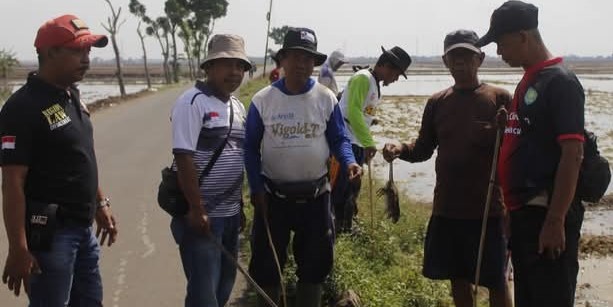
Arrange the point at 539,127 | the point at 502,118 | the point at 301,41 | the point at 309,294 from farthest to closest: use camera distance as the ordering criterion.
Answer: the point at 309,294, the point at 301,41, the point at 502,118, the point at 539,127

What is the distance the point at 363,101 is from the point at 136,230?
291 centimetres

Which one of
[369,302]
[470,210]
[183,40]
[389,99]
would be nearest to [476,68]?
[470,210]

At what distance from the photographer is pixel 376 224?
593 cm

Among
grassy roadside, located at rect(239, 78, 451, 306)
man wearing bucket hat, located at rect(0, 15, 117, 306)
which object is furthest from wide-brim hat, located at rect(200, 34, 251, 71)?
grassy roadside, located at rect(239, 78, 451, 306)

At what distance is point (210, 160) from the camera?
3189 mm

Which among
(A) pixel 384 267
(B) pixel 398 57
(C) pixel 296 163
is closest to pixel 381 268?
(A) pixel 384 267

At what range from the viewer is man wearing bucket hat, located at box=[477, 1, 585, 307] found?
2803 mm

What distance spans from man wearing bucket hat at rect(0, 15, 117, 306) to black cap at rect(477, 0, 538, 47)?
194 centimetres

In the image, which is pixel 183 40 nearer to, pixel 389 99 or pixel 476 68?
pixel 389 99

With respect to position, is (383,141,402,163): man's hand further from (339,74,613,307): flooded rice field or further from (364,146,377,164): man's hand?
(339,74,613,307): flooded rice field

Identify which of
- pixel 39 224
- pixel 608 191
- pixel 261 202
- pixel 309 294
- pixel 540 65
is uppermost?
pixel 540 65

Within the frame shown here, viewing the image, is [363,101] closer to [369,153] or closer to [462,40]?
[369,153]

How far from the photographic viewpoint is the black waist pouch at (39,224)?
9.11ft

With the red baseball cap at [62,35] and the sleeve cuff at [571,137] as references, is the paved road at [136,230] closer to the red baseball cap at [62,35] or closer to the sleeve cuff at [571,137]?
the red baseball cap at [62,35]
